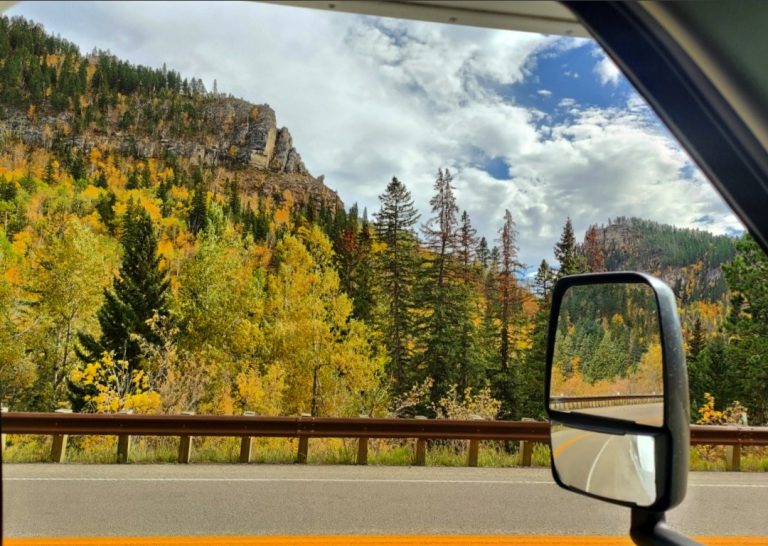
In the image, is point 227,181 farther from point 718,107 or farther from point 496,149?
point 718,107

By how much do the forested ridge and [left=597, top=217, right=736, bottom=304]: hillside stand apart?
165 mm

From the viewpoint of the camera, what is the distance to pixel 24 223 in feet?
141

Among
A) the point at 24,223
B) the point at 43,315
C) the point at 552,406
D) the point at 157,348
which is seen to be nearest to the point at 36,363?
the point at 43,315

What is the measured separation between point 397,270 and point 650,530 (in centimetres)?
3557

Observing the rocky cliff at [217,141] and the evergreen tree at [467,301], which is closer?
the evergreen tree at [467,301]

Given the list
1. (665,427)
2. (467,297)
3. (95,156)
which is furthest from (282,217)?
(665,427)

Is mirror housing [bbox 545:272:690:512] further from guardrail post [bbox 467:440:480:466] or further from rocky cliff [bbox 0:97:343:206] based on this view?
rocky cliff [bbox 0:97:343:206]

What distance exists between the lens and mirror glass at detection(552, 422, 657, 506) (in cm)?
88

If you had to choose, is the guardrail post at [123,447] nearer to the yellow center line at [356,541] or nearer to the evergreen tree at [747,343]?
the yellow center line at [356,541]

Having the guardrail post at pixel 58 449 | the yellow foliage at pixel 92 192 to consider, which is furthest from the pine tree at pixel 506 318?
the yellow foliage at pixel 92 192

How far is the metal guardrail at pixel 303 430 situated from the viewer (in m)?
6.61

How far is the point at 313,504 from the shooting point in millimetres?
5168

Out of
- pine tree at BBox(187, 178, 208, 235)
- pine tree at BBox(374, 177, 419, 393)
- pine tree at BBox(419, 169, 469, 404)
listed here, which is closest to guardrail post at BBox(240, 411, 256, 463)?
pine tree at BBox(374, 177, 419, 393)

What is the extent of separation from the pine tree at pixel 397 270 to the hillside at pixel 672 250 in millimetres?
11153
